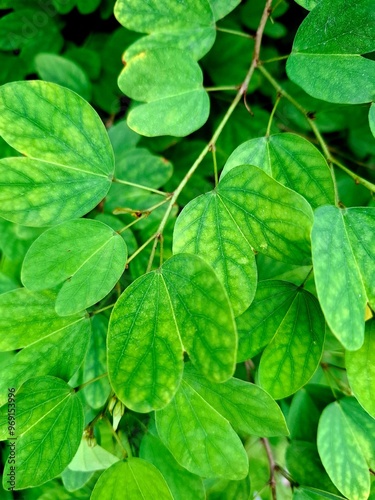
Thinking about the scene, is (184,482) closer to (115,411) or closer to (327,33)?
(115,411)

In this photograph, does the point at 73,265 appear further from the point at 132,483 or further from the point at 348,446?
the point at 348,446

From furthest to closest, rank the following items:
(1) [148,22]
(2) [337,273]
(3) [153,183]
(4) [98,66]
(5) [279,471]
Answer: (4) [98,66] < (3) [153,183] < (5) [279,471] < (1) [148,22] < (2) [337,273]

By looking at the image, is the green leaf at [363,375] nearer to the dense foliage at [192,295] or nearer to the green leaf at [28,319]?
the dense foliage at [192,295]

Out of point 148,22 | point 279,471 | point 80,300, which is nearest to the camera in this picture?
point 80,300

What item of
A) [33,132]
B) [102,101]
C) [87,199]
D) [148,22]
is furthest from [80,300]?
[102,101]

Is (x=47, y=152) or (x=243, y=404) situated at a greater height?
(x=47, y=152)

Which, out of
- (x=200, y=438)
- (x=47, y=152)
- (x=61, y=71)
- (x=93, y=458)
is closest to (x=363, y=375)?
(x=200, y=438)

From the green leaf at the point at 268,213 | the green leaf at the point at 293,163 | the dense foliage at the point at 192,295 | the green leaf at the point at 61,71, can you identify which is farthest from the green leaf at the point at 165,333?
the green leaf at the point at 61,71
